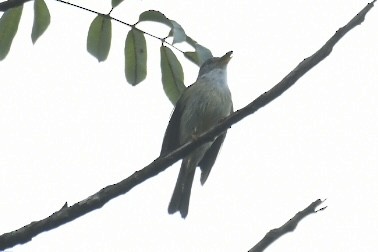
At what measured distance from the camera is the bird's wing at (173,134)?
16.7 ft

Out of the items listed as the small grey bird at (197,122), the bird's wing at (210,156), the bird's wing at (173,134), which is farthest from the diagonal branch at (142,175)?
the bird's wing at (210,156)

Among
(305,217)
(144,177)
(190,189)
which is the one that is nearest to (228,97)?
(190,189)

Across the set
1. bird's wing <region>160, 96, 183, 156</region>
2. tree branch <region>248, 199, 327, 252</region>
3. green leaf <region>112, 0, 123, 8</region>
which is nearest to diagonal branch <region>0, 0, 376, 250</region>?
green leaf <region>112, 0, 123, 8</region>

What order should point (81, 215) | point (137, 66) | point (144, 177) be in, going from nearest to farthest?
1. point (81, 215)
2. point (144, 177)
3. point (137, 66)

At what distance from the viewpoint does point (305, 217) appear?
1938 millimetres

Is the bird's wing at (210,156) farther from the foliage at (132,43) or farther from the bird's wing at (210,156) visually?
the foliage at (132,43)

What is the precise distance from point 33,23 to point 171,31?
53cm

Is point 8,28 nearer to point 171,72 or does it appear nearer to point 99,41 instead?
point 99,41

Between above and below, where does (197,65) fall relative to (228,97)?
below

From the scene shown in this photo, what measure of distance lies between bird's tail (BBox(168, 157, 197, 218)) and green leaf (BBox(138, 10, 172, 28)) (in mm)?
2471

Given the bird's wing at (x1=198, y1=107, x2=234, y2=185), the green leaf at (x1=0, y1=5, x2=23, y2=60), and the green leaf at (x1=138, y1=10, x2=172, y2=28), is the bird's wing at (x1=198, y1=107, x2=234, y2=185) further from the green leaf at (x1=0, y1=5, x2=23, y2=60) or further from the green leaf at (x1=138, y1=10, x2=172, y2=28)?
the green leaf at (x1=0, y1=5, x2=23, y2=60)

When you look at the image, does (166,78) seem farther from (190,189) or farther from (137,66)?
(190,189)

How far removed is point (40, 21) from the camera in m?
2.79

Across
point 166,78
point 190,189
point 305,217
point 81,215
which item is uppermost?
point 190,189
